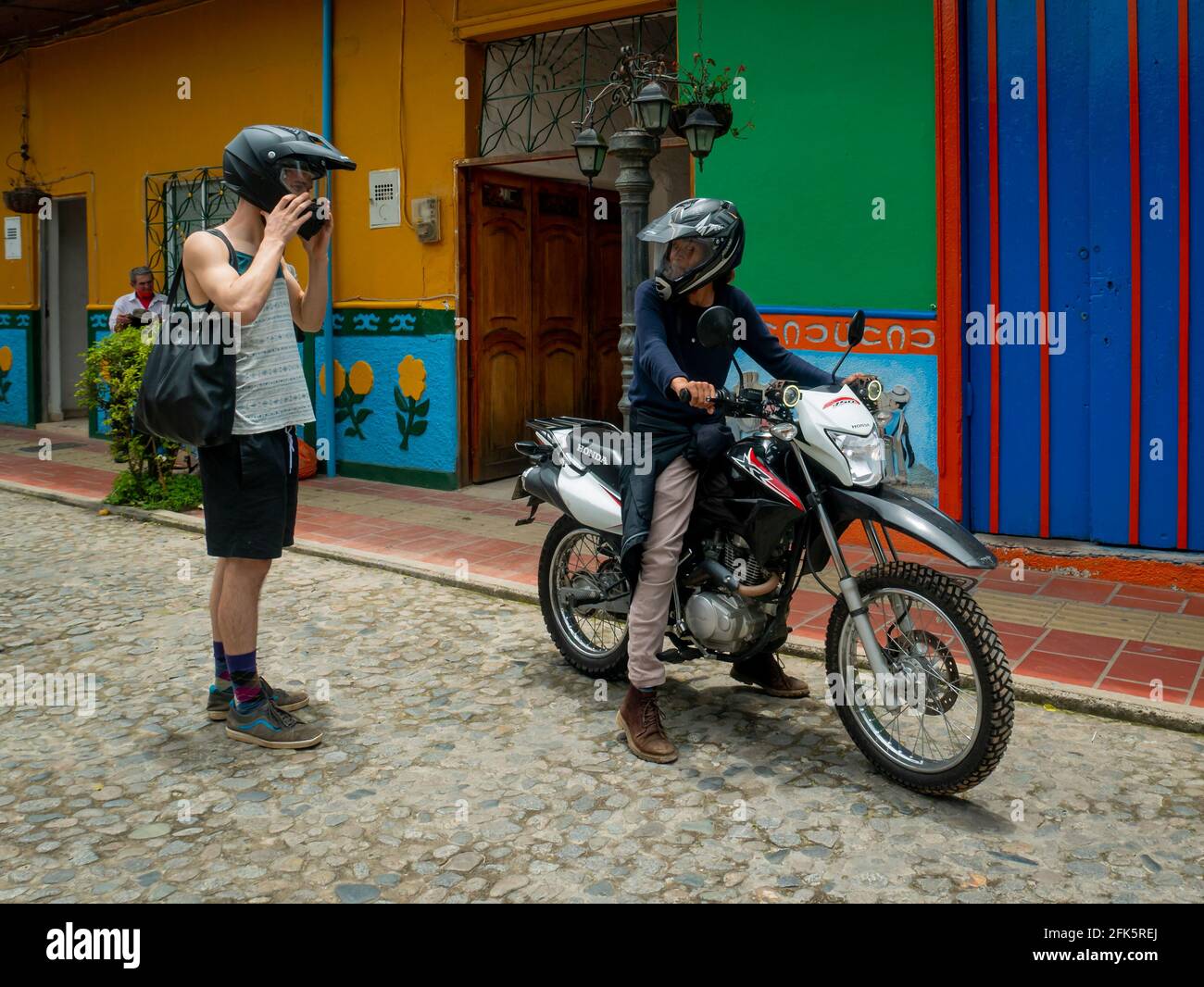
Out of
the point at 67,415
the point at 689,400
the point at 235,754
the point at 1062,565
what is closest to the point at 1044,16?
the point at 1062,565

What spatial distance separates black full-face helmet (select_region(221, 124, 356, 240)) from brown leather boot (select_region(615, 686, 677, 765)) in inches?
76.9

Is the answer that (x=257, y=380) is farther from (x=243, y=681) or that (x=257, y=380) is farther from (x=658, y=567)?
(x=658, y=567)

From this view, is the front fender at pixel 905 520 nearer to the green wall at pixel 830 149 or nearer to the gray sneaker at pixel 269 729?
the gray sneaker at pixel 269 729

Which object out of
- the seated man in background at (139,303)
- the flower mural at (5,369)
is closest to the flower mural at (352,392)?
the seated man in background at (139,303)

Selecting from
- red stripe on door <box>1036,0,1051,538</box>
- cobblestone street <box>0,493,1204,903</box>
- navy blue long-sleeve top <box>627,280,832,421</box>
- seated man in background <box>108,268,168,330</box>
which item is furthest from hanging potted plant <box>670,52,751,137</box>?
seated man in background <box>108,268,168,330</box>

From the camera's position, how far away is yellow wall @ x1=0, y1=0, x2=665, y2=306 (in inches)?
384

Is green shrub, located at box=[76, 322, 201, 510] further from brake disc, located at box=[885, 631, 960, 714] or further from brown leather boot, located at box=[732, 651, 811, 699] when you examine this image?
brake disc, located at box=[885, 631, 960, 714]

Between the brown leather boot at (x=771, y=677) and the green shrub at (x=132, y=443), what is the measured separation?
544 cm

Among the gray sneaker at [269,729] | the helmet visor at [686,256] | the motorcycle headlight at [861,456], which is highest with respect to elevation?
the helmet visor at [686,256]

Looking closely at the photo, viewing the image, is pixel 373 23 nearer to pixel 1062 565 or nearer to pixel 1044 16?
pixel 1044 16

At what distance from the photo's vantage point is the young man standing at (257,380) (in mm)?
3844

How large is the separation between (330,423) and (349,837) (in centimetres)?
772

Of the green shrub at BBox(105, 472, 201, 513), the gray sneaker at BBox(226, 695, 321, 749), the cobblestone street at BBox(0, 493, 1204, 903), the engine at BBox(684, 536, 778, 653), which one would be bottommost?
the cobblestone street at BBox(0, 493, 1204, 903)

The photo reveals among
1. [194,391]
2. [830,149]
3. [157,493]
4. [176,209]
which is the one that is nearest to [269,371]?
[194,391]
